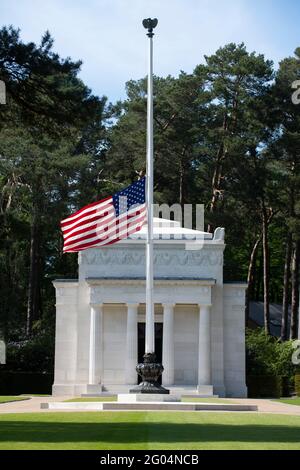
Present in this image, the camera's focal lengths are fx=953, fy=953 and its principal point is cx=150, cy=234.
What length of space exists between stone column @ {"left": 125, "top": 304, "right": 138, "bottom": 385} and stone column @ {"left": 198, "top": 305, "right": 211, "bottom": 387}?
3523mm

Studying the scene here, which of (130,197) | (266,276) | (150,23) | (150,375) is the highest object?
(150,23)

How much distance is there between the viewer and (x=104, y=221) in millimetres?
38281

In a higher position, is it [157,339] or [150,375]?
[157,339]

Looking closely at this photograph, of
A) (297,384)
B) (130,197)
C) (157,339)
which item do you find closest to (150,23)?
(130,197)

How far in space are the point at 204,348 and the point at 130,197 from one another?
16.5m

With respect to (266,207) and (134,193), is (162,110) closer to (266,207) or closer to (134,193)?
(266,207)

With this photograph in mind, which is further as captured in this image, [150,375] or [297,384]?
[297,384]

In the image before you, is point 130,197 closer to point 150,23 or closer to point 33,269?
point 150,23

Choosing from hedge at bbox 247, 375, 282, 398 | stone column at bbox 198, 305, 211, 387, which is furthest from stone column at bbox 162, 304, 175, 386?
hedge at bbox 247, 375, 282, 398

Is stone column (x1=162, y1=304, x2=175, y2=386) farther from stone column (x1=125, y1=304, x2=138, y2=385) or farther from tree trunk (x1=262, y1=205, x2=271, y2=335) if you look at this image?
tree trunk (x1=262, y1=205, x2=271, y2=335)

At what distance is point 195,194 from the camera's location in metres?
73.0

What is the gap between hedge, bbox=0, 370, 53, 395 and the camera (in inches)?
2197

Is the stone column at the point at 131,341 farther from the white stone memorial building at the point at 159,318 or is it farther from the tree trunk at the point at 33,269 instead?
the tree trunk at the point at 33,269
